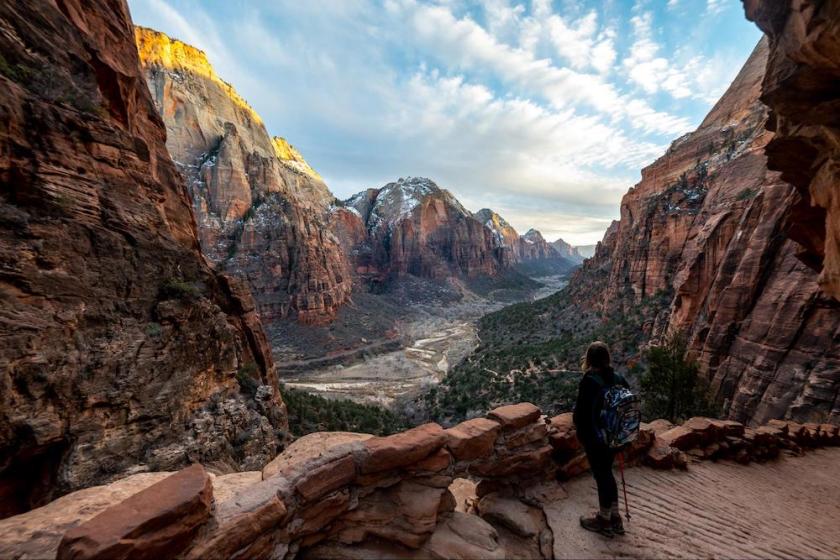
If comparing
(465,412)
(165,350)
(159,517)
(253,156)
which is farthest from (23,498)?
(253,156)

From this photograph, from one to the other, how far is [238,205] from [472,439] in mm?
64044

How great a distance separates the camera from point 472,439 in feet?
13.6

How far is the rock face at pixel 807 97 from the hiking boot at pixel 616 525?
278 inches

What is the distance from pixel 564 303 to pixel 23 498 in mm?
52813

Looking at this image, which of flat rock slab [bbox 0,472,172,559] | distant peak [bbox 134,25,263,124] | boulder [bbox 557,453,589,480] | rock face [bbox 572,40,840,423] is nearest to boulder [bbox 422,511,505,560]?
boulder [bbox 557,453,589,480]

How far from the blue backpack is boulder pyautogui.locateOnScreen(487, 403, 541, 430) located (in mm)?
1183

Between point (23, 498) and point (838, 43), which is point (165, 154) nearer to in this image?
point (23, 498)

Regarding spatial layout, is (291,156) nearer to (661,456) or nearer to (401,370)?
(401,370)

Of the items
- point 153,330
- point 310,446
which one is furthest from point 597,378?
point 153,330

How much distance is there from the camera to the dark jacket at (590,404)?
3.71 metres

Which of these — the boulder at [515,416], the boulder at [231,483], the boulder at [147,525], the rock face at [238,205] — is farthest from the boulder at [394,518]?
the rock face at [238,205]

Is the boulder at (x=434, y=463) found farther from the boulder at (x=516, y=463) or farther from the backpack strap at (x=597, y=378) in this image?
the backpack strap at (x=597, y=378)

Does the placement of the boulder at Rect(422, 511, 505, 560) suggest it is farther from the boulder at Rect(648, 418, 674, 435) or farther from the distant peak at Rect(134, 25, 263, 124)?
the distant peak at Rect(134, 25, 263, 124)

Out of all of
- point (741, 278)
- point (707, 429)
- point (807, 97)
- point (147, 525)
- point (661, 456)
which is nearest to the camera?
point (147, 525)
